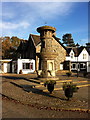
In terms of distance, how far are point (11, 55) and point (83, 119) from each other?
44.6 m

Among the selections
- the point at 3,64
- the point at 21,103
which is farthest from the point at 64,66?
the point at 21,103

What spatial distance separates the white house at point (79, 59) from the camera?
38.2 m

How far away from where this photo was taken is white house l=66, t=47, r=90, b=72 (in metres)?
38.2

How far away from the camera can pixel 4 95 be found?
409 inches

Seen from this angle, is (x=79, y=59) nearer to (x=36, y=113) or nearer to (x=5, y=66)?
(x=5, y=66)

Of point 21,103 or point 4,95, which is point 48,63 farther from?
point 21,103

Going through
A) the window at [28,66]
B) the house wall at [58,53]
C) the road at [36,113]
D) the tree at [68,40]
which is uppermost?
the tree at [68,40]

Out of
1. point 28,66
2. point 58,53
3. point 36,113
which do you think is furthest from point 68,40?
point 36,113

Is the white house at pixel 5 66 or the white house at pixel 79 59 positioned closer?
the white house at pixel 5 66

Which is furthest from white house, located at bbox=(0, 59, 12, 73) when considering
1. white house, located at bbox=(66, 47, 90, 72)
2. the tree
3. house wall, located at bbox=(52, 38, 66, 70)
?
the tree

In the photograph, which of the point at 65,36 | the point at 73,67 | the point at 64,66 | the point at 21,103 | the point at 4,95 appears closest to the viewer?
the point at 21,103

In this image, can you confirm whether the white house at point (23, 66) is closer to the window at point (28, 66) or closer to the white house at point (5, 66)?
the window at point (28, 66)

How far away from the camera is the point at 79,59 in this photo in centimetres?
3962

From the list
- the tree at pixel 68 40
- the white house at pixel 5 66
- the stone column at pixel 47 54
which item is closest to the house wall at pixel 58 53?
the white house at pixel 5 66
